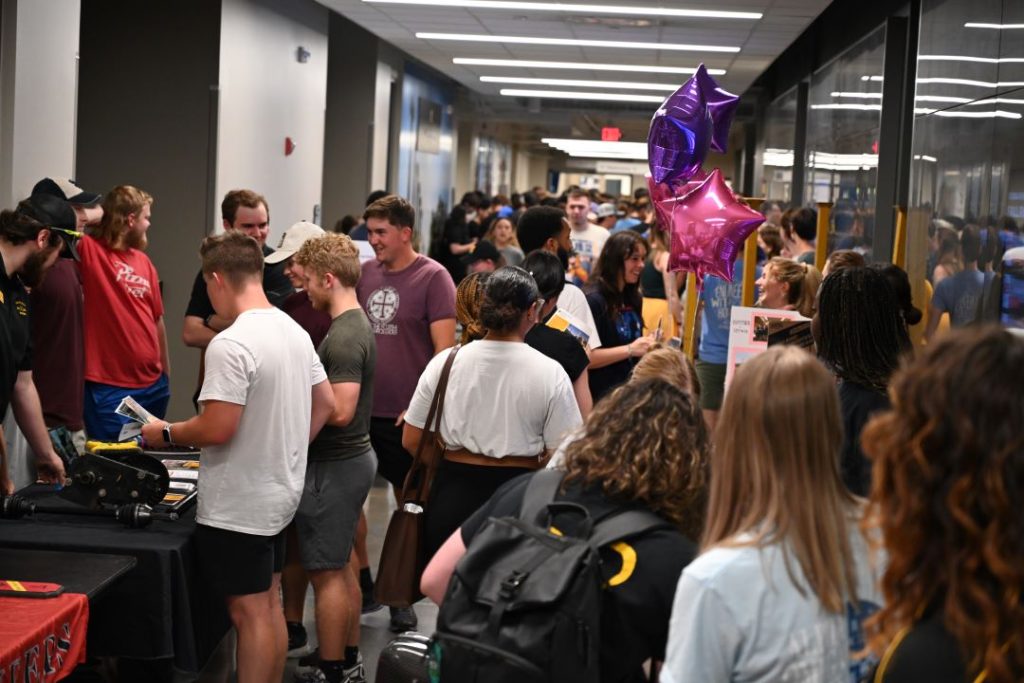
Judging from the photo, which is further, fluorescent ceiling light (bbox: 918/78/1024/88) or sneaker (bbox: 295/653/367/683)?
fluorescent ceiling light (bbox: 918/78/1024/88)

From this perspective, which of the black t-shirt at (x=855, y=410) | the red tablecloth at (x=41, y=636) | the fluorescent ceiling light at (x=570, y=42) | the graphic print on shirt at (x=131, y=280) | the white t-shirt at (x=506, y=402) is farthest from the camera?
the fluorescent ceiling light at (x=570, y=42)

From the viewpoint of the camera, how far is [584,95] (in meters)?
18.1

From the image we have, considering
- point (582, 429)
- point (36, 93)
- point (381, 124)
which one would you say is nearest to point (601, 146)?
point (381, 124)

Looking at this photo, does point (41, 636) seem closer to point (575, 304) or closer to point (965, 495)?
point (965, 495)

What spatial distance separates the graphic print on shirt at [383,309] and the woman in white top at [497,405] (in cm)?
140

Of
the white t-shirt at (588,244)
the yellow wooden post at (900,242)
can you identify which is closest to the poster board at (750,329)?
the yellow wooden post at (900,242)

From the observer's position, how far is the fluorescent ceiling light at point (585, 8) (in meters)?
9.16

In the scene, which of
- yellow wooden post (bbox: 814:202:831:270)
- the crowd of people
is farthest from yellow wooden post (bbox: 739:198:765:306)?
yellow wooden post (bbox: 814:202:831:270)

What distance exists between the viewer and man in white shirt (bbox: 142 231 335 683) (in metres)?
3.59

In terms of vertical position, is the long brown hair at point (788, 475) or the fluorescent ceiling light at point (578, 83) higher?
the fluorescent ceiling light at point (578, 83)

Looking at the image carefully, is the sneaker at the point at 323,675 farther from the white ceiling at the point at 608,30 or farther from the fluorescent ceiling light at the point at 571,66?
the fluorescent ceiling light at the point at 571,66

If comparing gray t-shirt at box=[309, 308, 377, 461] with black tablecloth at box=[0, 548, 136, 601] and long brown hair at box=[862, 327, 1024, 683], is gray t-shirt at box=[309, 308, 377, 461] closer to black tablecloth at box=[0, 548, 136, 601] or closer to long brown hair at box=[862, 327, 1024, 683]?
black tablecloth at box=[0, 548, 136, 601]

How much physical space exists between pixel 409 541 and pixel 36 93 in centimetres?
303

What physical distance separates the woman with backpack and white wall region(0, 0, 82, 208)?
371 centimetres
